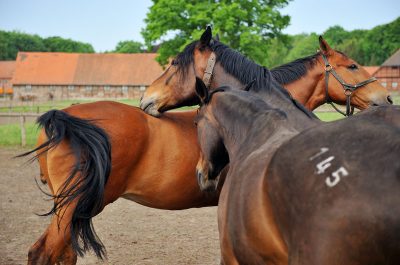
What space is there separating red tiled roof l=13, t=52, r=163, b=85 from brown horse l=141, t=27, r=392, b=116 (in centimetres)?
5853

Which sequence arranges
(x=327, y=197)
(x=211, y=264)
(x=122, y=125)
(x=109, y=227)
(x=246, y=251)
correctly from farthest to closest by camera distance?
(x=109, y=227) → (x=211, y=264) → (x=122, y=125) → (x=246, y=251) → (x=327, y=197)

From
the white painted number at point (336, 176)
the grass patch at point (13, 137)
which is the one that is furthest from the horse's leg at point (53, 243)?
the grass patch at point (13, 137)

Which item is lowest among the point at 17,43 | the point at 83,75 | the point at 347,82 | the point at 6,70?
the point at 6,70

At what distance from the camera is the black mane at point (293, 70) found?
494 cm

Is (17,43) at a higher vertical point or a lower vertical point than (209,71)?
higher

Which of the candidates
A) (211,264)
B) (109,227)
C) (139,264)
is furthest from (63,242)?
(109,227)

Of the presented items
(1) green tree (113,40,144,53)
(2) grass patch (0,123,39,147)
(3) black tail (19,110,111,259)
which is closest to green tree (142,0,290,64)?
(2) grass patch (0,123,39,147)

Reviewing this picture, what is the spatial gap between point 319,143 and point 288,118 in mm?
858

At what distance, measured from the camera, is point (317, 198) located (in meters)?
1.87

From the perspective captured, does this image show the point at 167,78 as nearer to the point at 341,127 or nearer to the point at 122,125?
the point at 122,125

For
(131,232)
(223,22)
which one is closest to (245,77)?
(131,232)

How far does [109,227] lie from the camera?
7.11 meters

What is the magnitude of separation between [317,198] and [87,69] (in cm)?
6554

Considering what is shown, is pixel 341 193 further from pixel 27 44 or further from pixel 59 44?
pixel 59 44
